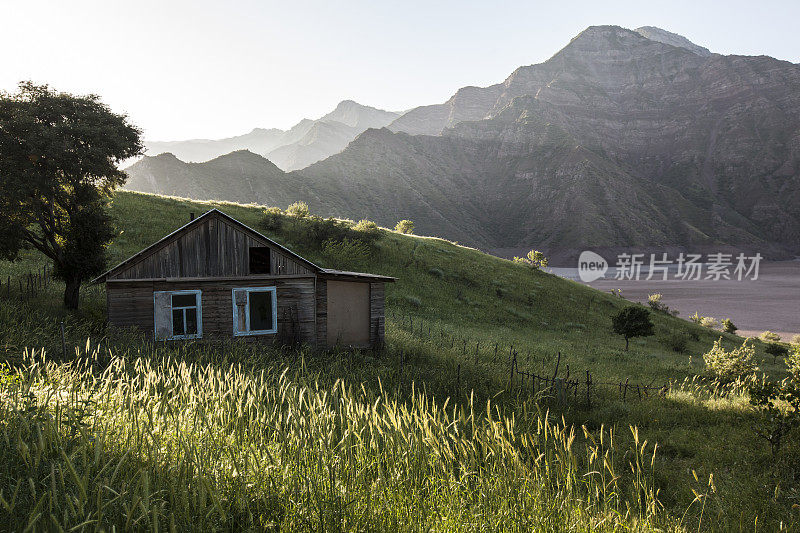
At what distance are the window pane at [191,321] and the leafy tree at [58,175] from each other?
659 cm

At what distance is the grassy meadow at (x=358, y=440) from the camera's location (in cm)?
325

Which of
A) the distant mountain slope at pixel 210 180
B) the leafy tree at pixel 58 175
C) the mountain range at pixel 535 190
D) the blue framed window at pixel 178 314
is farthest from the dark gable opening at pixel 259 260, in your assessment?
the distant mountain slope at pixel 210 180

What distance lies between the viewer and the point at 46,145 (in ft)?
60.7

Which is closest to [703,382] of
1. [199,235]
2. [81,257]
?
[199,235]

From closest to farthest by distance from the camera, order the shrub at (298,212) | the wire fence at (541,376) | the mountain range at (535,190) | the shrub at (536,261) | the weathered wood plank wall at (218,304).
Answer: the wire fence at (541,376), the weathered wood plank wall at (218,304), the shrub at (298,212), the shrub at (536,261), the mountain range at (535,190)

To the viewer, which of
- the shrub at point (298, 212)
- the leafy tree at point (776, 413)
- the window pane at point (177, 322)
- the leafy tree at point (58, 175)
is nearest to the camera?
the leafy tree at point (776, 413)

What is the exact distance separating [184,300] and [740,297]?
113 m

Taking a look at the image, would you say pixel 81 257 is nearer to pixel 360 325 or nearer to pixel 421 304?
pixel 360 325

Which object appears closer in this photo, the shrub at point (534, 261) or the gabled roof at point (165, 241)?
the gabled roof at point (165, 241)
